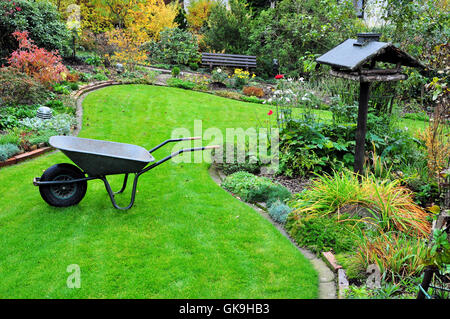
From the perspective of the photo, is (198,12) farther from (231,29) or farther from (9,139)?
(9,139)

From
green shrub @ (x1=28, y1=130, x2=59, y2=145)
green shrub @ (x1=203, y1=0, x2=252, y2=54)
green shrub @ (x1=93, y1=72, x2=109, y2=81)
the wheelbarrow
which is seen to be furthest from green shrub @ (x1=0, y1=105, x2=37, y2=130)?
green shrub @ (x1=203, y1=0, x2=252, y2=54)

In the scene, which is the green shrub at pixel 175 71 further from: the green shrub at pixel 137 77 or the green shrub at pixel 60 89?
the green shrub at pixel 60 89

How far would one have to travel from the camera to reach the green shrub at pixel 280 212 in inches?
169

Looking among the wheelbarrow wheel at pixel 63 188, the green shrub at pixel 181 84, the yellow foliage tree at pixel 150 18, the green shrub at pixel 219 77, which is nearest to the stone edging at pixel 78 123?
the green shrub at pixel 181 84

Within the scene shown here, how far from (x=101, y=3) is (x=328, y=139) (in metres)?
13.3

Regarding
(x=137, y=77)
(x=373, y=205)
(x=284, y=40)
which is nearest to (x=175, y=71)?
→ (x=137, y=77)

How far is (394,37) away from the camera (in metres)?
6.97

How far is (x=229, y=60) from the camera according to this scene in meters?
14.0

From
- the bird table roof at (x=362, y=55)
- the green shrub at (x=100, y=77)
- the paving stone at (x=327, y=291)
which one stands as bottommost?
the paving stone at (x=327, y=291)

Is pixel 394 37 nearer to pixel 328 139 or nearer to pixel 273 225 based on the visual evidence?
pixel 328 139

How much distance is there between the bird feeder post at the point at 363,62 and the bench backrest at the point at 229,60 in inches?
370

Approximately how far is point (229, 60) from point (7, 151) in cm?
982

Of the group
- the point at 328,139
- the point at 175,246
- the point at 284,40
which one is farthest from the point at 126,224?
the point at 284,40

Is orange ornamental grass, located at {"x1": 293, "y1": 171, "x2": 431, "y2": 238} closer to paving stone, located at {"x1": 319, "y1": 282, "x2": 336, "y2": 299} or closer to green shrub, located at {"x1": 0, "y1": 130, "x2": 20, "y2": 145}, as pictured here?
paving stone, located at {"x1": 319, "y1": 282, "x2": 336, "y2": 299}
